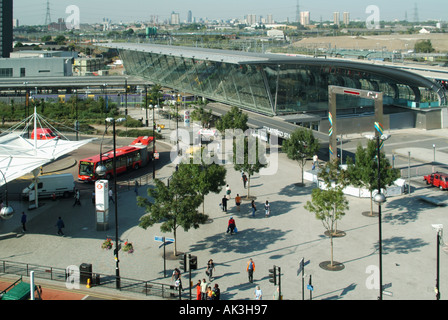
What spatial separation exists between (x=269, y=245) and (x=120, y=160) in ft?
46.6

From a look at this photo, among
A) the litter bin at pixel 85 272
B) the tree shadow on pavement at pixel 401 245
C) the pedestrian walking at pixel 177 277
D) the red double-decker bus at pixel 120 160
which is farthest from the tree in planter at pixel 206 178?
the red double-decker bus at pixel 120 160

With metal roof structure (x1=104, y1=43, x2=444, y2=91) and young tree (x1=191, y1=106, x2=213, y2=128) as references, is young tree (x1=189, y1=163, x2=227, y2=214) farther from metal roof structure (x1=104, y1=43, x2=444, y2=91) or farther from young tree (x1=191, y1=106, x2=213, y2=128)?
young tree (x1=191, y1=106, x2=213, y2=128)

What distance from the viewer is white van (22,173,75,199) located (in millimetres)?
26172

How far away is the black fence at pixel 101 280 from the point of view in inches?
642

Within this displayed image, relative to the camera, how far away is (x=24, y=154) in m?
24.0

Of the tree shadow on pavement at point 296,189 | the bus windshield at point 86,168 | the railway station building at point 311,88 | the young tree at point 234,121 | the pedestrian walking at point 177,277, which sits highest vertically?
the railway station building at point 311,88

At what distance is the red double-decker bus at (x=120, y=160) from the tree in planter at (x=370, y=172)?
13087mm

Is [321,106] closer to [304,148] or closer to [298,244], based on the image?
[304,148]

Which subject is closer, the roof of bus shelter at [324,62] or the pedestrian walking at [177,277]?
the pedestrian walking at [177,277]

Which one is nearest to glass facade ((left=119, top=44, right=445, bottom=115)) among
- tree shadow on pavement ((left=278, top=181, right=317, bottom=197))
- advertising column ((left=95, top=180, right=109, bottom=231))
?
tree shadow on pavement ((left=278, top=181, right=317, bottom=197))

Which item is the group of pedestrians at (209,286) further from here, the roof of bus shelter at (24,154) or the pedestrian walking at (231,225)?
the roof of bus shelter at (24,154)

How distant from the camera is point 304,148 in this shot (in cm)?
2884
